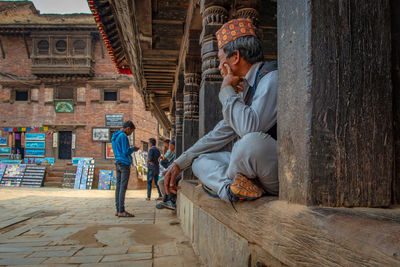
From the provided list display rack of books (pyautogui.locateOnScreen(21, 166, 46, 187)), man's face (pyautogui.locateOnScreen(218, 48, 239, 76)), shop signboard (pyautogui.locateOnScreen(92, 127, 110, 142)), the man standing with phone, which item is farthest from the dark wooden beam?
shop signboard (pyautogui.locateOnScreen(92, 127, 110, 142))

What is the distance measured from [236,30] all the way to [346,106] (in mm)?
903

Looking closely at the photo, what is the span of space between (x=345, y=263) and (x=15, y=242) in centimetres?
378

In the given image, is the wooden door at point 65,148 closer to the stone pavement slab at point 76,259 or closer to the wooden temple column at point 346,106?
the stone pavement slab at point 76,259

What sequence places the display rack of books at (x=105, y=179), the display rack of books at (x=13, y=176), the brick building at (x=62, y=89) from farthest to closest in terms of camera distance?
the brick building at (x=62, y=89)
the display rack of books at (x=13, y=176)
the display rack of books at (x=105, y=179)

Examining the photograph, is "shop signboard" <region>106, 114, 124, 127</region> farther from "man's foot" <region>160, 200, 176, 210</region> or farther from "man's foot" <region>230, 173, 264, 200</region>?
"man's foot" <region>230, 173, 264, 200</region>

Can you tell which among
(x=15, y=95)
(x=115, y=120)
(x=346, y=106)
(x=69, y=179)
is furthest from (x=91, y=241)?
(x=15, y=95)

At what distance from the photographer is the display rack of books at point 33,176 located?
1345 centimetres

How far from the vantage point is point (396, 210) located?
0.99 meters

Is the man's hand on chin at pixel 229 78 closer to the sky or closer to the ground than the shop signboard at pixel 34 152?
closer to the sky

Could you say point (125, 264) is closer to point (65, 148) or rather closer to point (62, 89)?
point (65, 148)

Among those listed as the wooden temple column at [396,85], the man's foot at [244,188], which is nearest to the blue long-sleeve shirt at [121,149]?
the man's foot at [244,188]

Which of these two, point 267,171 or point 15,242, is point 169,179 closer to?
point 267,171

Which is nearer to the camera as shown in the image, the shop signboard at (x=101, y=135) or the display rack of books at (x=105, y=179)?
the display rack of books at (x=105, y=179)

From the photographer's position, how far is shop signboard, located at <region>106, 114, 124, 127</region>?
60.1 feet
